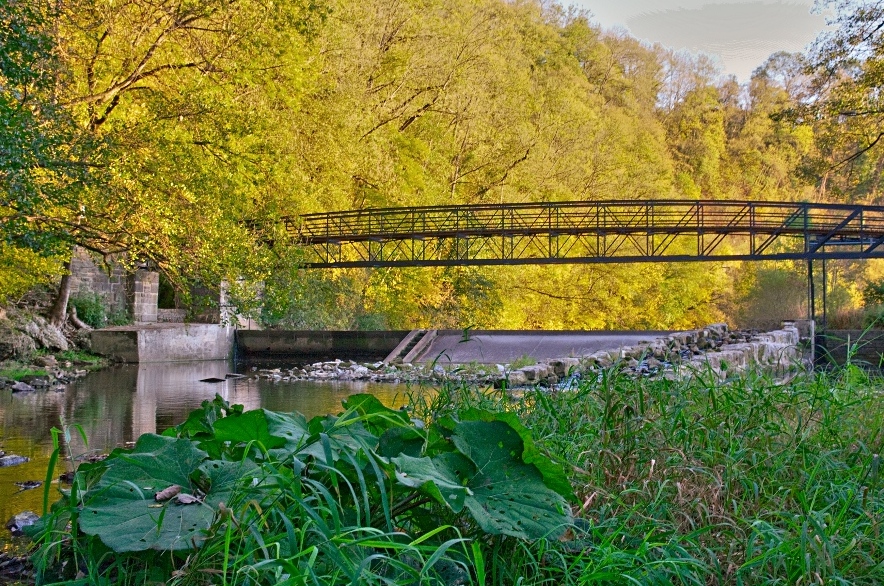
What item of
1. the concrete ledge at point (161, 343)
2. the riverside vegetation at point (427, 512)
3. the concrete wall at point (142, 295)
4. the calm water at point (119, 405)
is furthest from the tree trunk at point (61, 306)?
the riverside vegetation at point (427, 512)

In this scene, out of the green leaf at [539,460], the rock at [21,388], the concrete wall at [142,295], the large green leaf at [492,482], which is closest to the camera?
the large green leaf at [492,482]

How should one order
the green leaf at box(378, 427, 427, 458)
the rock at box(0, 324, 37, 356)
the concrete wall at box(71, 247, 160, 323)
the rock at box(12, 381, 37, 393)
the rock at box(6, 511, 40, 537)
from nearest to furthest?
the green leaf at box(378, 427, 427, 458) < the rock at box(6, 511, 40, 537) < the rock at box(12, 381, 37, 393) < the rock at box(0, 324, 37, 356) < the concrete wall at box(71, 247, 160, 323)

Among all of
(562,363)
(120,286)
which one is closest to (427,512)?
(562,363)

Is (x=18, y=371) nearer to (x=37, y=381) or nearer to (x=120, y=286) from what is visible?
(x=37, y=381)

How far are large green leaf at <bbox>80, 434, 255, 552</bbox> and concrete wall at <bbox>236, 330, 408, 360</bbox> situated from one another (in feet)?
60.2

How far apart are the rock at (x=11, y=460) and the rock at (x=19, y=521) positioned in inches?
77.5

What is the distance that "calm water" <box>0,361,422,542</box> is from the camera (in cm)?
579

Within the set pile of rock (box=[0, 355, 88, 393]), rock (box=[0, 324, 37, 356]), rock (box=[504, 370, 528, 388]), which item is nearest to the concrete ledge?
pile of rock (box=[0, 355, 88, 393])

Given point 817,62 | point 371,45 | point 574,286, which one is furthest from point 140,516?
point 574,286

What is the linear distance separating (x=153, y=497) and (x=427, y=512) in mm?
653

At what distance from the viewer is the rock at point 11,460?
19.1 ft

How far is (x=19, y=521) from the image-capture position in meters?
3.92

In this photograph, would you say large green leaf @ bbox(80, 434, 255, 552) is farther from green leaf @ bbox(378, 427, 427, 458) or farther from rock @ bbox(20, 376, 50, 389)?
rock @ bbox(20, 376, 50, 389)

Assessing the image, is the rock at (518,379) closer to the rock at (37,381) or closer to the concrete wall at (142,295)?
the rock at (37,381)
